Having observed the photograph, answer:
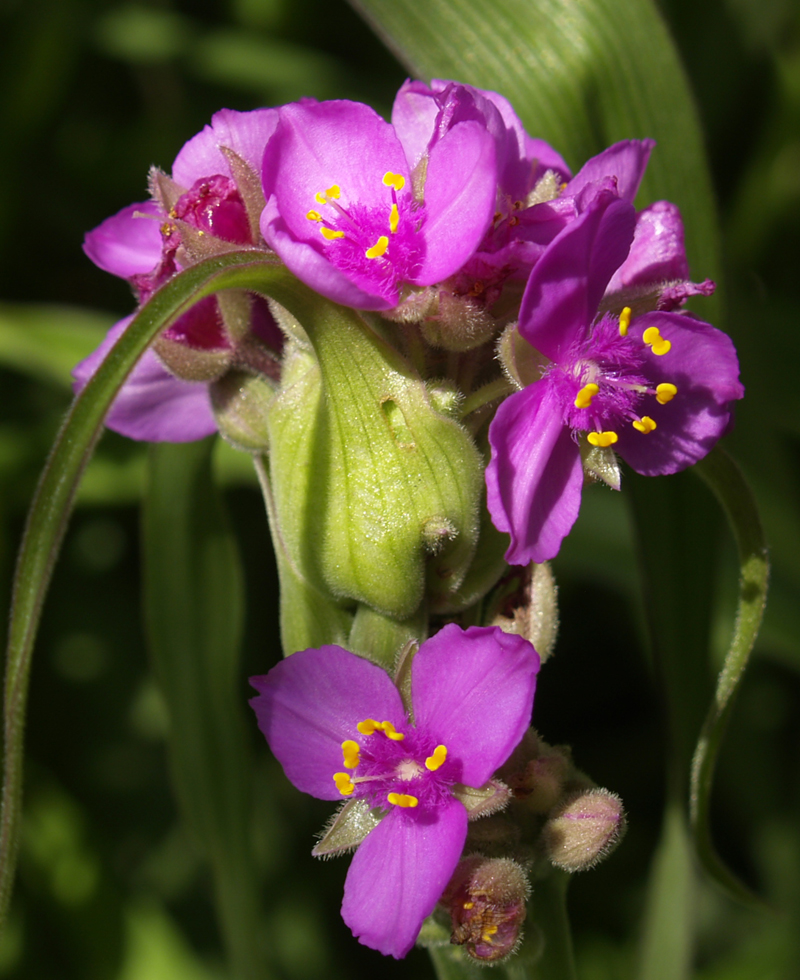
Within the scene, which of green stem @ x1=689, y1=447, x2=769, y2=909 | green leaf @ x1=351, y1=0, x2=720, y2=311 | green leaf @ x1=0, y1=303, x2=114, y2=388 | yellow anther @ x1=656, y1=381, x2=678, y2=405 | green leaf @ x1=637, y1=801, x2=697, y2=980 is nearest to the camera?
yellow anther @ x1=656, y1=381, x2=678, y2=405

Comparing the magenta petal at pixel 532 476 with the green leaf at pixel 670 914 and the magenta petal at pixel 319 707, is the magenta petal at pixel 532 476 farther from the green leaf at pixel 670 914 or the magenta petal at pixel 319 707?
the green leaf at pixel 670 914

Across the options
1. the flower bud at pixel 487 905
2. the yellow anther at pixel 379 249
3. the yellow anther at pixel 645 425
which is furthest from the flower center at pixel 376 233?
the flower bud at pixel 487 905

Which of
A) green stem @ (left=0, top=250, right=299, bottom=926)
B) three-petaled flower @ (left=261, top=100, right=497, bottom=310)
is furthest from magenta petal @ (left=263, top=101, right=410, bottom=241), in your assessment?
green stem @ (left=0, top=250, right=299, bottom=926)

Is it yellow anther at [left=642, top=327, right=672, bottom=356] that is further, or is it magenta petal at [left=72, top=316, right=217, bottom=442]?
magenta petal at [left=72, top=316, right=217, bottom=442]

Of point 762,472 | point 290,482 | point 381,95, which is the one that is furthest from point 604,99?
point 381,95

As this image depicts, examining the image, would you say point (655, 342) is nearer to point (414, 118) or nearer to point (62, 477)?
point (414, 118)

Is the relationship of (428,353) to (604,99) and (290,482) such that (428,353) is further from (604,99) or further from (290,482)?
(604,99)

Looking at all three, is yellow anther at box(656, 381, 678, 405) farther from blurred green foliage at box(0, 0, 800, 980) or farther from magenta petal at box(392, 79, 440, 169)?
blurred green foliage at box(0, 0, 800, 980)
